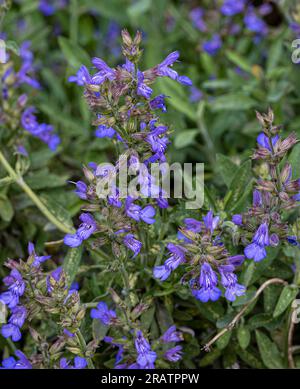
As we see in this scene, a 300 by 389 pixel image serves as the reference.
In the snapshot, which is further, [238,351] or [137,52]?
[238,351]

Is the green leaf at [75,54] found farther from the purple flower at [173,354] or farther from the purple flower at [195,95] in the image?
the purple flower at [173,354]

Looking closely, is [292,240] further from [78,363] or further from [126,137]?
[78,363]

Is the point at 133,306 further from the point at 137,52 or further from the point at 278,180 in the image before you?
the point at 137,52

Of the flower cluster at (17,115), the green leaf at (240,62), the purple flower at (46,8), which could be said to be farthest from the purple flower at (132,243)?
the purple flower at (46,8)

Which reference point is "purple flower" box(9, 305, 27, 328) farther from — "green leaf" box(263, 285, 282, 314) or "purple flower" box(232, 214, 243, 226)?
"green leaf" box(263, 285, 282, 314)

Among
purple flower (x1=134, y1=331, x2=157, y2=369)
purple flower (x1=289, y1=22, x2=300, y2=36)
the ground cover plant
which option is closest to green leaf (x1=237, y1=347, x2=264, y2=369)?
the ground cover plant

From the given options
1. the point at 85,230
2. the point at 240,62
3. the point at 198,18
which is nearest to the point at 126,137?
the point at 85,230
